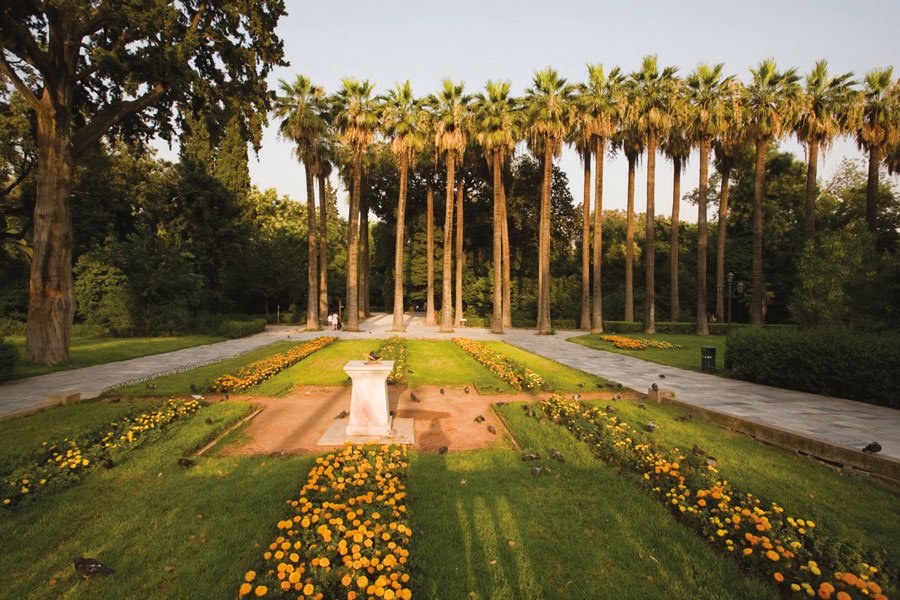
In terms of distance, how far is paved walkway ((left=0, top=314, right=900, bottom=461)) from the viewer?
7.62 meters

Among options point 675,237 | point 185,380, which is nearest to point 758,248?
point 675,237

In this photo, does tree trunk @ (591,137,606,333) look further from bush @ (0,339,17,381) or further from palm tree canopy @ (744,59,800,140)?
bush @ (0,339,17,381)

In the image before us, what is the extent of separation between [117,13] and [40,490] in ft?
51.5

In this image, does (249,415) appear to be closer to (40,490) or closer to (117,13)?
(40,490)

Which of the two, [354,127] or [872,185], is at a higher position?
[354,127]

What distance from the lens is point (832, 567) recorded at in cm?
362

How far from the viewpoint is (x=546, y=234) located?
27812 millimetres

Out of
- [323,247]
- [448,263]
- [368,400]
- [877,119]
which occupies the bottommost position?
[368,400]

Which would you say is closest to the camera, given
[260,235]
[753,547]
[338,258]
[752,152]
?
[753,547]

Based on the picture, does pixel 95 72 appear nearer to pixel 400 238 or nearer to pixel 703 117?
pixel 400 238

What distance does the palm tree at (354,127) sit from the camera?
2717cm

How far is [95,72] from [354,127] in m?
14.0

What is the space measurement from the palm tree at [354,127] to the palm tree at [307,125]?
5.42ft

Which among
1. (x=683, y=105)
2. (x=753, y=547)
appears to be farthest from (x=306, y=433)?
(x=683, y=105)
